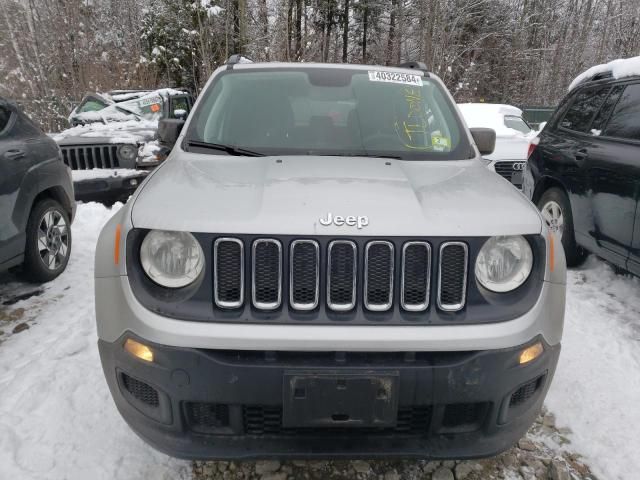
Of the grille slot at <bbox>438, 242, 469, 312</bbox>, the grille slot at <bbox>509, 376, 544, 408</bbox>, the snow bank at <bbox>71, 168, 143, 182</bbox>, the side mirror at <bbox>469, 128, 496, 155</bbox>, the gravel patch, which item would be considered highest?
the side mirror at <bbox>469, 128, 496, 155</bbox>

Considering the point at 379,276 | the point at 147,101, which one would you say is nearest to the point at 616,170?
the point at 379,276

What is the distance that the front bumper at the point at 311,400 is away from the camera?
1.73 m

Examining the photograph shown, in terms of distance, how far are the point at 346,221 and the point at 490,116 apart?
8962 millimetres

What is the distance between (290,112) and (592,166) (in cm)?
283

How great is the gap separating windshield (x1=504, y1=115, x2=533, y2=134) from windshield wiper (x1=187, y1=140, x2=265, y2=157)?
27.0 feet

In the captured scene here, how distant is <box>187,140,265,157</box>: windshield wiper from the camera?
2.62 m

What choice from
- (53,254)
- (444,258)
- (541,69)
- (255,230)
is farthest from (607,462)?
(541,69)

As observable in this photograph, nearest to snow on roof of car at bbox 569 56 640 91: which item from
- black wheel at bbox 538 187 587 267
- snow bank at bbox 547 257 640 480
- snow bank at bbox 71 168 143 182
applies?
black wheel at bbox 538 187 587 267

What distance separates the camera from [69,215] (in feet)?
15.9

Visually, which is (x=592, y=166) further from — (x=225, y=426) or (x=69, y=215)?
(x=69, y=215)

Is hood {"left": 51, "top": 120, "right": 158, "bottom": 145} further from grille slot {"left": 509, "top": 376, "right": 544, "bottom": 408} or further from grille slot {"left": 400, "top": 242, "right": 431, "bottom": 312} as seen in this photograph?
grille slot {"left": 509, "top": 376, "right": 544, "bottom": 408}

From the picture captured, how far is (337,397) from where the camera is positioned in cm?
174

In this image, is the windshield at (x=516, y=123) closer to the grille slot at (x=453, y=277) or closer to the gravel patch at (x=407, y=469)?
the gravel patch at (x=407, y=469)

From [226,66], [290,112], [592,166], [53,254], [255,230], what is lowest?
[53,254]
